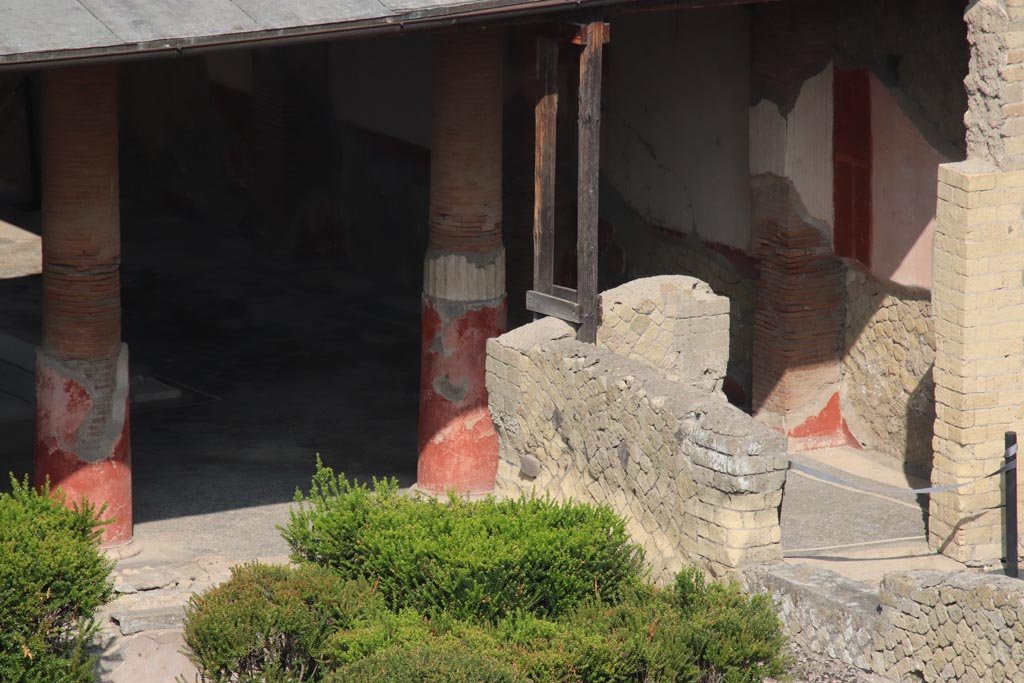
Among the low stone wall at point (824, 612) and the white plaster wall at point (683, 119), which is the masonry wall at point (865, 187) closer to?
the white plaster wall at point (683, 119)

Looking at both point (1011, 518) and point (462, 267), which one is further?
point (462, 267)

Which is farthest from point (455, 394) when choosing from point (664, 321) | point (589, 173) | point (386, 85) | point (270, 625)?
point (386, 85)

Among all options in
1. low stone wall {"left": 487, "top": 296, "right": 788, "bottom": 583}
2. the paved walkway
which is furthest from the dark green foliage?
the paved walkway

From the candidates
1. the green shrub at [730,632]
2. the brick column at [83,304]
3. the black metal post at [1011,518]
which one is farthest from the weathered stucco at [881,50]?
the brick column at [83,304]

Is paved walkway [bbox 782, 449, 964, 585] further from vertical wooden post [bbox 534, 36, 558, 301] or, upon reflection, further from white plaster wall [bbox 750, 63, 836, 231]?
vertical wooden post [bbox 534, 36, 558, 301]

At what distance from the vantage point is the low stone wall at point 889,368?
13492 millimetres

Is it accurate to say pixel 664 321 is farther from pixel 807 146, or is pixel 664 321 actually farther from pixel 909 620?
pixel 909 620

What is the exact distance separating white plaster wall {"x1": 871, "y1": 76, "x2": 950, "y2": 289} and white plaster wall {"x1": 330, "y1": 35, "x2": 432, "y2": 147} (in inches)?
225

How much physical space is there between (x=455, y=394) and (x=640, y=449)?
291 centimetres

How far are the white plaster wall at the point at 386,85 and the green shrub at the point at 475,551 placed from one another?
315 inches

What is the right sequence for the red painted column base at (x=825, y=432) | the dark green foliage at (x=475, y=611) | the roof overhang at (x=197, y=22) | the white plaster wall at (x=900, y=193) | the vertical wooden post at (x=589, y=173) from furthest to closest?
the red painted column base at (x=825, y=432)
the white plaster wall at (x=900, y=193)
the vertical wooden post at (x=589, y=173)
the roof overhang at (x=197, y=22)
the dark green foliage at (x=475, y=611)

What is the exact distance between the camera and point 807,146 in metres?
14.1

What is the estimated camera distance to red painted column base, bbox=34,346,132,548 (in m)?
12.2

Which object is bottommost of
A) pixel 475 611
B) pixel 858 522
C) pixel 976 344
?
pixel 858 522
